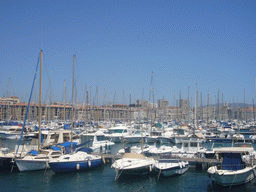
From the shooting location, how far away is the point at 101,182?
2311cm

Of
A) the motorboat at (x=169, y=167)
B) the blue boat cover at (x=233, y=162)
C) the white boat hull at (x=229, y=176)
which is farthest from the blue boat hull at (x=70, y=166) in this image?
the blue boat cover at (x=233, y=162)

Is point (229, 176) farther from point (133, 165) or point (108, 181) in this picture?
point (108, 181)

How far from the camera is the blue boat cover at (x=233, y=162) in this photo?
2180 centimetres

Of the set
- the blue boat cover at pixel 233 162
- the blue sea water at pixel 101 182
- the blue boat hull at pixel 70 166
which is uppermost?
the blue boat cover at pixel 233 162

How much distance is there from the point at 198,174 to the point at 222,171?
189 inches

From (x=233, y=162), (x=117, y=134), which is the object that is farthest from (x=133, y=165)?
(x=117, y=134)

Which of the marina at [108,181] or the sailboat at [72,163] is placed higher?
the sailboat at [72,163]

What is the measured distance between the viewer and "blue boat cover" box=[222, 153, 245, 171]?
21.8 metres

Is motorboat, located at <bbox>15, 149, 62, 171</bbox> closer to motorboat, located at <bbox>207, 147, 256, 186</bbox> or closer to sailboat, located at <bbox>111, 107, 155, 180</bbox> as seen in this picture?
sailboat, located at <bbox>111, 107, 155, 180</bbox>

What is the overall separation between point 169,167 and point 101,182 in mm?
5900

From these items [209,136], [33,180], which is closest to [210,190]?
[33,180]

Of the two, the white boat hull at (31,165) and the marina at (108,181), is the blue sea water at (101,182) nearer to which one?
the marina at (108,181)

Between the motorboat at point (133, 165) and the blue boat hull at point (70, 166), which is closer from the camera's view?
the motorboat at point (133, 165)

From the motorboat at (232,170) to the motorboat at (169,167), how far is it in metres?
3.08
